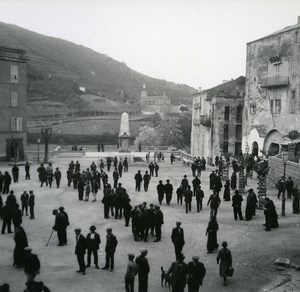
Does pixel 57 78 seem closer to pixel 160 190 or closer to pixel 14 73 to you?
pixel 14 73

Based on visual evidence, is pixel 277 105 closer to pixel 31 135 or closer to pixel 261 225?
pixel 261 225

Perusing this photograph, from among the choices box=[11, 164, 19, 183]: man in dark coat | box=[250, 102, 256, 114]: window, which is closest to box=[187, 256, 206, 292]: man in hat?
box=[11, 164, 19, 183]: man in dark coat

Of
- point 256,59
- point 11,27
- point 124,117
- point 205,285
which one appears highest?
point 11,27

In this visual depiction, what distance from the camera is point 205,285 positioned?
11297 millimetres

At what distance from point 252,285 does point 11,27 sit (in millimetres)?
209509

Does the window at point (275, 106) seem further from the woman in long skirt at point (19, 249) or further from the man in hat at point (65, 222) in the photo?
the woman in long skirt at point (19, 249)

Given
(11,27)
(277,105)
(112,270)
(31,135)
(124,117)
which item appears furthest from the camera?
(11,27)

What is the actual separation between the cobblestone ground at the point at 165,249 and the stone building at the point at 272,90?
63.3 ft

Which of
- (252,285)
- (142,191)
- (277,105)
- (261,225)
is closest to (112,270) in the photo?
(252,285)

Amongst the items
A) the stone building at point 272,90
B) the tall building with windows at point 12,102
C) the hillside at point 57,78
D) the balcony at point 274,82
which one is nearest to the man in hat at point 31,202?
the tall building with windows at point 12,102

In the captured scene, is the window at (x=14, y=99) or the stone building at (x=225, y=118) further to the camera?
the stone building at (x=225, y=118)

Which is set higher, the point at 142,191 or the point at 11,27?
the point at 11,27

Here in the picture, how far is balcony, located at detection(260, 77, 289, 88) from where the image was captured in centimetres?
3967

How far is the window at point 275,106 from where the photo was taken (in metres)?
41.1
